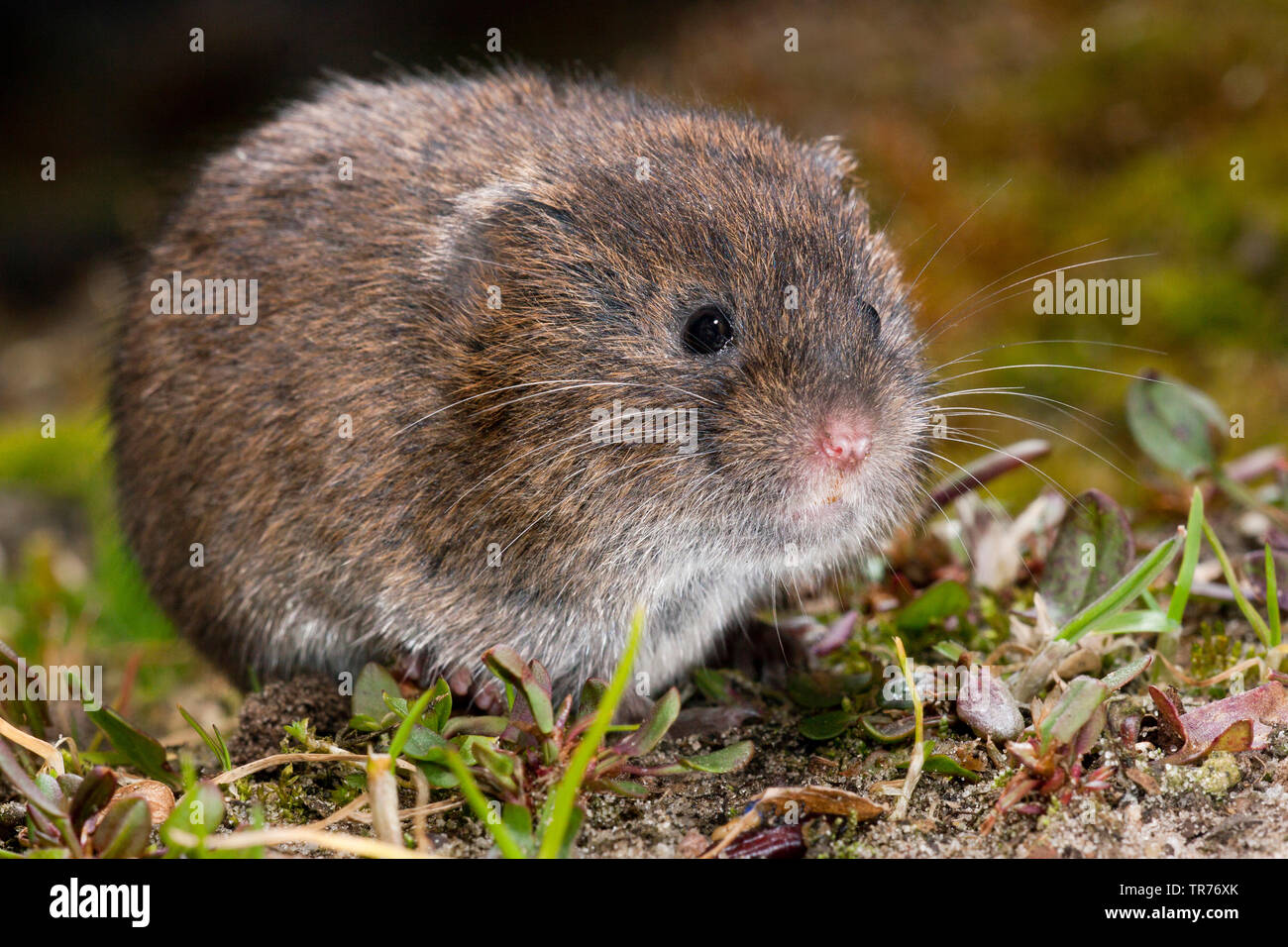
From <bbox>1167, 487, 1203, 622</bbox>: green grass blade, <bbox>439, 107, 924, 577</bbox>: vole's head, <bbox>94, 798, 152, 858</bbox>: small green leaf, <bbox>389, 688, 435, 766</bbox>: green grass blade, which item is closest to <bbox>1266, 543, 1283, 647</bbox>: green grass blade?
<bbox>1167, 487, 1203, 622</bbox>: green grass blade

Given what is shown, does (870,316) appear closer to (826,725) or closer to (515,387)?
(515,387)

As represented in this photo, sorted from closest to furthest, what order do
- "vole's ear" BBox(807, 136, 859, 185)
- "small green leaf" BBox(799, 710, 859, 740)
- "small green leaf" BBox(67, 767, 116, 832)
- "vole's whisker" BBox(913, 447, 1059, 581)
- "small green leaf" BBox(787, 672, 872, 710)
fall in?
"small green leaf" BBox(67, 767, 116, 832)
"small green leaf" BBox(799, 710, 859, 740)
"small green leaf" BBox(787, 672, 872, 710)
"vole's whisker" BBox(913, 447, 1059, 581)
"vole's ear" BBox(807, 136, 859, 185)

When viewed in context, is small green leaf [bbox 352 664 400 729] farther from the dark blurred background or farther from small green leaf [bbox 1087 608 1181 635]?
the dark blurred background

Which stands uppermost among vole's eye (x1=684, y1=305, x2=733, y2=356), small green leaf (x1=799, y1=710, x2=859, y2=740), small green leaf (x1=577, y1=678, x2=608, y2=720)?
vole's eye (x1=684, y1=305, x2=733, y2=356)

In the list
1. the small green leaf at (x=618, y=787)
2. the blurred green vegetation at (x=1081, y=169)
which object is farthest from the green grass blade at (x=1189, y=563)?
the blurred green vegetation at (x=1081, y=169)

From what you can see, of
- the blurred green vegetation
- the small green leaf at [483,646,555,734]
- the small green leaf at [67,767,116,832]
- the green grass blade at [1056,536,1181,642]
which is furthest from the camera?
the blurred green vegetation

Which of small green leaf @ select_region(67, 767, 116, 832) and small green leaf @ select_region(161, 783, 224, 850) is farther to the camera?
small green leaf @ select_region(67, 767, 116, 832)

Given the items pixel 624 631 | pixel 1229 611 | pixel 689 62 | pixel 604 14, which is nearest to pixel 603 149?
pixel 624 631
